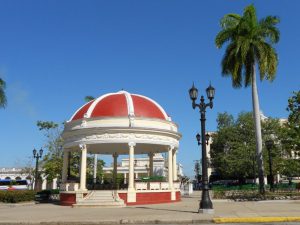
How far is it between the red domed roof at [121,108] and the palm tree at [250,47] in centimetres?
788

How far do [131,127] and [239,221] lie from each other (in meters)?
14.7

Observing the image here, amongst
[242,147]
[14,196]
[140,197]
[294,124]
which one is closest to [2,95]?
[14,196]

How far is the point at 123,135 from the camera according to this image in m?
28.6

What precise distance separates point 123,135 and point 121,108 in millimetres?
2738

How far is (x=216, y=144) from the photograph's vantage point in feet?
245

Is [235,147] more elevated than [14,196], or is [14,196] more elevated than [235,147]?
[235,147]

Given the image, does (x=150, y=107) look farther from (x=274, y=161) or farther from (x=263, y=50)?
(x=274, y=161)

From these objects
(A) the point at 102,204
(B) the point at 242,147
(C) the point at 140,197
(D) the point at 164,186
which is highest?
(B) the point at 242,147

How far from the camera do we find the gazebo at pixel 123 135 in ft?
92.9

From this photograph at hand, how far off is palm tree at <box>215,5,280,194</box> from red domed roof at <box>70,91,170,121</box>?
788cm

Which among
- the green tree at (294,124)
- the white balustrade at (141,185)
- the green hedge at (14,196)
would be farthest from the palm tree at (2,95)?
the green tree at (294,124)

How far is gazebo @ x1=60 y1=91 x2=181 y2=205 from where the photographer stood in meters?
28.3

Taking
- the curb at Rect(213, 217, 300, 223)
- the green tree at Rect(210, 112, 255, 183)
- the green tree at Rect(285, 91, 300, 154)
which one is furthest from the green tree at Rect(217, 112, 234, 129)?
the curb at Rect(213, 217, 300, 223)

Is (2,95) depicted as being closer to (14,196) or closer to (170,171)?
(14,196)
